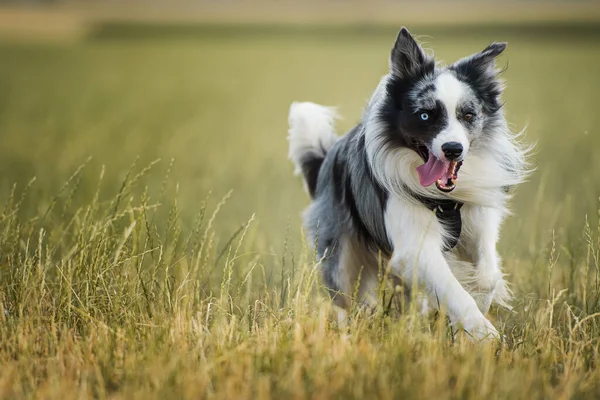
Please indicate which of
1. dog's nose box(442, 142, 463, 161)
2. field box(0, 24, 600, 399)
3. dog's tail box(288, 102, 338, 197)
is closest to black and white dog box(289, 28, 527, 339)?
dog's nose box(442, 142, 463, 161)

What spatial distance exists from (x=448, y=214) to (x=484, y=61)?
90cm

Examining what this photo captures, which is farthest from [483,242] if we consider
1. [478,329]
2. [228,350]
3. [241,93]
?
[241,93]

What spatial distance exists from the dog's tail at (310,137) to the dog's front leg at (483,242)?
1.35 m

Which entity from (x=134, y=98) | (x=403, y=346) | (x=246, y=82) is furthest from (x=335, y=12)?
(x=403, y=346)

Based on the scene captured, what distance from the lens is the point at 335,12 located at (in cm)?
5231

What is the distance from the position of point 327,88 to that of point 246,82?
4.10 meters

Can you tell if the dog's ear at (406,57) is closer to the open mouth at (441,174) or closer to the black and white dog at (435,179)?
the black and white dog at (435,179)

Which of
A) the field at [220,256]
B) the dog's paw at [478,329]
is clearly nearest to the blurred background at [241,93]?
the field at [220,256]

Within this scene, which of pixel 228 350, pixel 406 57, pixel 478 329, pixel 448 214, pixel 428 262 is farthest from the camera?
pixel 448 214

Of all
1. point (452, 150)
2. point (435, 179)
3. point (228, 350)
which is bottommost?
point (228, 350)

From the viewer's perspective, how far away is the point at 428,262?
4074 millimetres

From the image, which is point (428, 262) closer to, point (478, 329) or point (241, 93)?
point (478, 329)

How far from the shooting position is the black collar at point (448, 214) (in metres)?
4.34

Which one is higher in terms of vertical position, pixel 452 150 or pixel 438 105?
pixel 438 105
